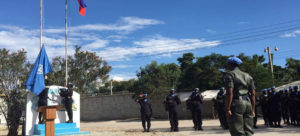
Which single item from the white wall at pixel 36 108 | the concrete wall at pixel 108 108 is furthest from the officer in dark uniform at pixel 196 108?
the concrete wall at pixel 108 108

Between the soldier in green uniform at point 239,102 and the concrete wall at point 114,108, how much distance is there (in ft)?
71.0

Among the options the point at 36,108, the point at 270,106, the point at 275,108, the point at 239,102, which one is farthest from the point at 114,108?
the point at 239,102

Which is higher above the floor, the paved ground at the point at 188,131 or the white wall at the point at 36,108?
the white wall at the point at 36,108

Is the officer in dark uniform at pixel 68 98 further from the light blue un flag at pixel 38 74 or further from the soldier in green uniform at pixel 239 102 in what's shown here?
the soldier in green uniform at pixel 239 102

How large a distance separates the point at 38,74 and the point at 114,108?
810 inches

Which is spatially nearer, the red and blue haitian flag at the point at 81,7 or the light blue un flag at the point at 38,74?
the light blue un flag at the point at 38,74

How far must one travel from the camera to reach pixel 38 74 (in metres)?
12.7

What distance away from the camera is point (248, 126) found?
5.32 m

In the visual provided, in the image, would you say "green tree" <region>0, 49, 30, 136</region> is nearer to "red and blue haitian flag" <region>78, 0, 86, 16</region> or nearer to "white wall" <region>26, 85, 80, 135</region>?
"white wall" <region>26, 85, 80, 135</region>

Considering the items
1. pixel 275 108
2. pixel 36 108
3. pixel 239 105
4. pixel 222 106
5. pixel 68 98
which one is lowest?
pixel 275 108

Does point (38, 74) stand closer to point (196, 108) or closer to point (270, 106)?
point (196, 108)

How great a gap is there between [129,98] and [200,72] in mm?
8663

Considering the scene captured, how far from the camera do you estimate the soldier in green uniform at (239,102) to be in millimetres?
5156

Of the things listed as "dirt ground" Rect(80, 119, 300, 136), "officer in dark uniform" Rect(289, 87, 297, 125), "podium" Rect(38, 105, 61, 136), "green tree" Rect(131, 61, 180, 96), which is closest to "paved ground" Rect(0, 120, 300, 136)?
"dirt ground" Rect(80, 119, 300, 136)
